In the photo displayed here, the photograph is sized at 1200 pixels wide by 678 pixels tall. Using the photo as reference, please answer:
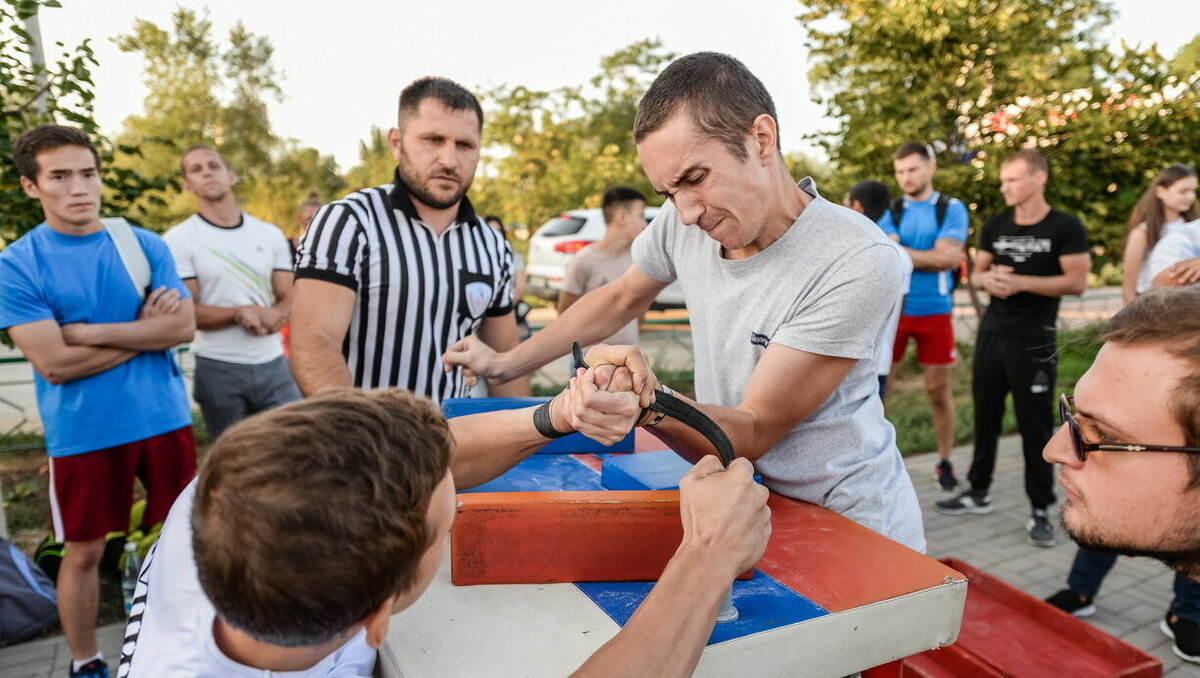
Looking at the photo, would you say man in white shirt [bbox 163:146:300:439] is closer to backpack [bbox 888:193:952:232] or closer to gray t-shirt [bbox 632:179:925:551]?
gray t-shirt [bbox 632:179:925:551]

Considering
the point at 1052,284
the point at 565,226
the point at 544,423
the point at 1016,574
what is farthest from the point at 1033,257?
the point at 565,226

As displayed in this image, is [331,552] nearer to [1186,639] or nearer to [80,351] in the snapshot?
[80,351]

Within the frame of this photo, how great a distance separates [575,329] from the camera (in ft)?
8.10

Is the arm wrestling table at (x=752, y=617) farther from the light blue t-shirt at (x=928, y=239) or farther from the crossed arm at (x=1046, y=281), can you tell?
the light blue t-shirt at (x=928, y=239)

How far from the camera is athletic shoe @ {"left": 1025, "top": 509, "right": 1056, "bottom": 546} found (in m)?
4.46

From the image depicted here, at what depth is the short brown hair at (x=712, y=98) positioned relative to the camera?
68.2 inches

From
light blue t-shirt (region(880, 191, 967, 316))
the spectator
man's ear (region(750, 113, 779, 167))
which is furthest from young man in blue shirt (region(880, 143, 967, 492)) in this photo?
man's ear (region(750, 113, 779, 167))

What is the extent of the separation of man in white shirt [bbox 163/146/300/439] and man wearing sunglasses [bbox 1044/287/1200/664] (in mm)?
4139

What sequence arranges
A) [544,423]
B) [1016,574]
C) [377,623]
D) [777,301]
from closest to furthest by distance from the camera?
[377,623]
[544,423]
[777,301]
[1016,574]

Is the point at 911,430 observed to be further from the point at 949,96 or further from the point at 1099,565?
the point at 949,96

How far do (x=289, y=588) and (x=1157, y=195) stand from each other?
5.38 meters

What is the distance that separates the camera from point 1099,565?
3564 mm

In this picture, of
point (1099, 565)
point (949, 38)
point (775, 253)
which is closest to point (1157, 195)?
point (1099, 565)

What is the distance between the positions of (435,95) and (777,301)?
66.3 inches
